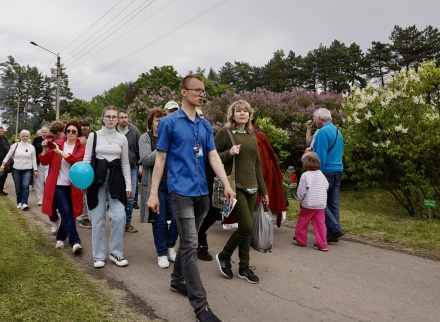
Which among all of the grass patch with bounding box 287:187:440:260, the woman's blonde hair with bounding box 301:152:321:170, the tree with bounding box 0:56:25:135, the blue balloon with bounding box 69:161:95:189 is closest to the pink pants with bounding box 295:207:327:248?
the woman's blonde hair with bounding box 301:152:321:170

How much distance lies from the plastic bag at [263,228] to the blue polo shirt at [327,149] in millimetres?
1271

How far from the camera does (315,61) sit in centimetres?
5159

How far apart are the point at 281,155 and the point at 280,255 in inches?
274

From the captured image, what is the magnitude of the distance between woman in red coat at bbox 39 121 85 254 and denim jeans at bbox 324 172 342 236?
140 inches

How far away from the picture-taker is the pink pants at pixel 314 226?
549cm

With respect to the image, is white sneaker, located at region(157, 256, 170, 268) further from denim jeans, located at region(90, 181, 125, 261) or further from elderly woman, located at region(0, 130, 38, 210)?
elderly woman, located at region(0, 130, 38, 210)

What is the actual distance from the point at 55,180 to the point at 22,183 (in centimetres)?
441

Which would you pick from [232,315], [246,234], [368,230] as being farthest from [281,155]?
[232,315]

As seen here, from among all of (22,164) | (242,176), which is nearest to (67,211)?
(242,176)

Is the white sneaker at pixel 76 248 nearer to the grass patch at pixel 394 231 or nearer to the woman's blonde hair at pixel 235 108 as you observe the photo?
the woman's blonde hair at pixel 235 108

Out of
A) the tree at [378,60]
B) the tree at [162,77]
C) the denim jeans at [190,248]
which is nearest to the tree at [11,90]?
the tree at [162,77]

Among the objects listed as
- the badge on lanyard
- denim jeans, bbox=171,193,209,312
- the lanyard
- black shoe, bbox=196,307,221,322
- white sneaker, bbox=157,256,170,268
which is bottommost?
black shoe, bbox=196,307,221,322

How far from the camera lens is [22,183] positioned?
30.2ft

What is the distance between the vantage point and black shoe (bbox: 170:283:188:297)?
12.5 feet
